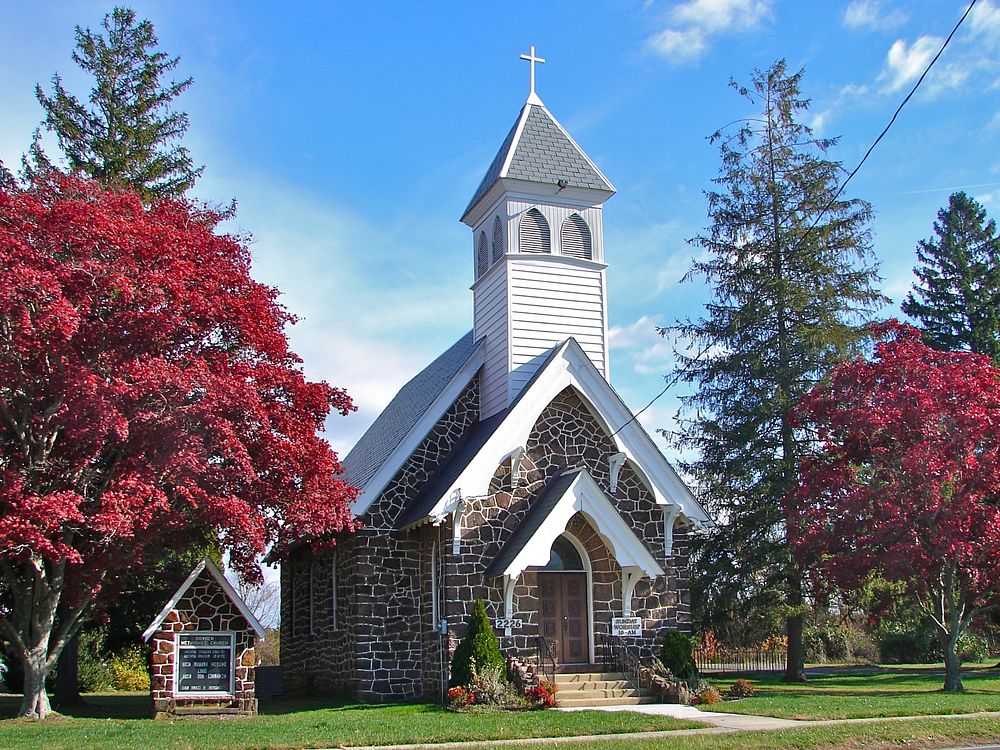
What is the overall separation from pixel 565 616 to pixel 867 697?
6261mm

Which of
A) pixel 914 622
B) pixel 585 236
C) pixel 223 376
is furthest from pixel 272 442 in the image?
pixel 914 622

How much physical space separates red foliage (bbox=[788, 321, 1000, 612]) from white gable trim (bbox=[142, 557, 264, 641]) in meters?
11.6

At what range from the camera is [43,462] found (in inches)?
696

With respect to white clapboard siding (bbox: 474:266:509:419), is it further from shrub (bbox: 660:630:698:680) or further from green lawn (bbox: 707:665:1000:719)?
green lawn (bbox: 707:665:1000:719)

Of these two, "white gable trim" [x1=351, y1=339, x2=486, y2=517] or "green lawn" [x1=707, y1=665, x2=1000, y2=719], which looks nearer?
"green lawn" [x1=707, y1=665, x2=1000, y2=719]

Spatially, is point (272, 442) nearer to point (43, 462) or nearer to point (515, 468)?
point (43, 462)

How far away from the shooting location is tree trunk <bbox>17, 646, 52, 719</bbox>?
61.1 feet

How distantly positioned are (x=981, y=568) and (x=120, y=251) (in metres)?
17.7

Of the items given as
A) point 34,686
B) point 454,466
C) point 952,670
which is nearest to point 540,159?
point 454,466

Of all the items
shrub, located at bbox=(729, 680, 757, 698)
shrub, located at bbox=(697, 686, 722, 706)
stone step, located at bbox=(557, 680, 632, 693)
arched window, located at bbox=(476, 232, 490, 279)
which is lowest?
shrub, located at bbox=(729, 680, 757, 698)

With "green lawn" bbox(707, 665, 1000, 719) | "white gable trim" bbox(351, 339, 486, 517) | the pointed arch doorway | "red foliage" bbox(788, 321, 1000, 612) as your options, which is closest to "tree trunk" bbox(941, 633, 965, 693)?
"green lawn" bbox(707, 665, 1000, 719)

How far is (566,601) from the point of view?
2231 cm

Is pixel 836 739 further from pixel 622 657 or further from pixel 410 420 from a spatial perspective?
pixel 410 420

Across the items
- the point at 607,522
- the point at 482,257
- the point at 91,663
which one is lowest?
the point at 91,663
